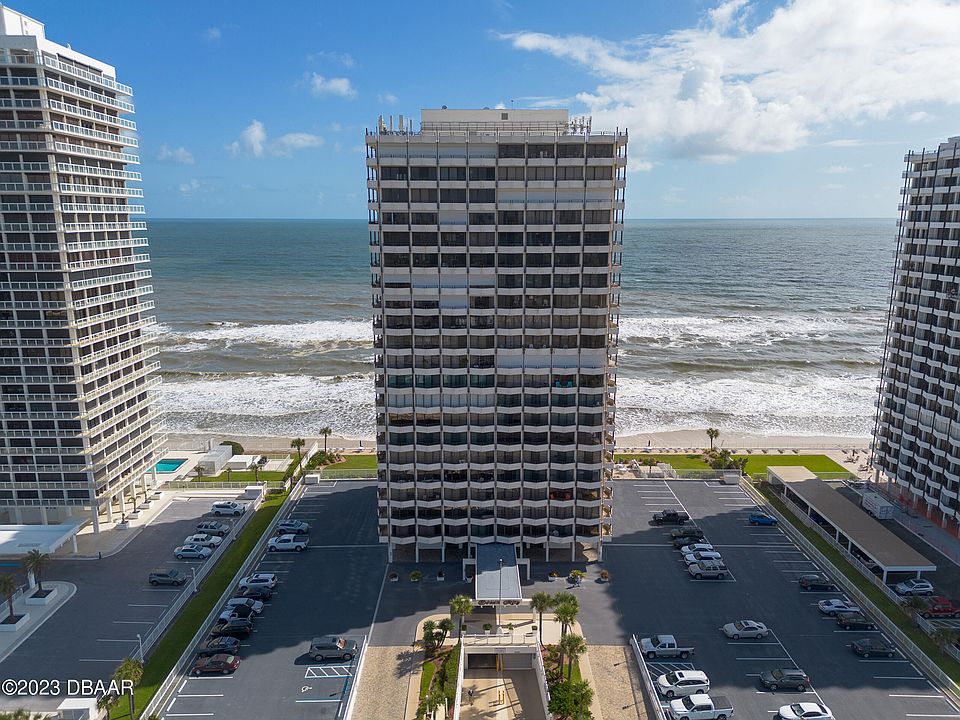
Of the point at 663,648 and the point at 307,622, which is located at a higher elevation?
the point at 663,648

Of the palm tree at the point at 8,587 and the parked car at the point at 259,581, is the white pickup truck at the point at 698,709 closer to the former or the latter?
the parked car at the point at 259,581

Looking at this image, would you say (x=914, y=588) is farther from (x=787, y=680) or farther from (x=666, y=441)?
(x=666, y=441)

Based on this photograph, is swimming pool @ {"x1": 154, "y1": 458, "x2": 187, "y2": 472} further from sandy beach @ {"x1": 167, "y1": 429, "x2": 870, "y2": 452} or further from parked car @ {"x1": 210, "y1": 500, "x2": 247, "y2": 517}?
parked car @ {"x1": 210, "y1": 500, "x2": 247, "y2": 517}

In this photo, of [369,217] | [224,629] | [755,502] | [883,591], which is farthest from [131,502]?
[883,591]

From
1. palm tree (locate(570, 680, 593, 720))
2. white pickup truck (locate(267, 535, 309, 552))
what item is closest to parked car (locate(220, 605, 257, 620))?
white pickup truck (locate(267, 535, 309, 552))

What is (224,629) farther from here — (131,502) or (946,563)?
(946,563)

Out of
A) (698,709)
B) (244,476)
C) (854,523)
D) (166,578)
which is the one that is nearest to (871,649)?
(698,709)
